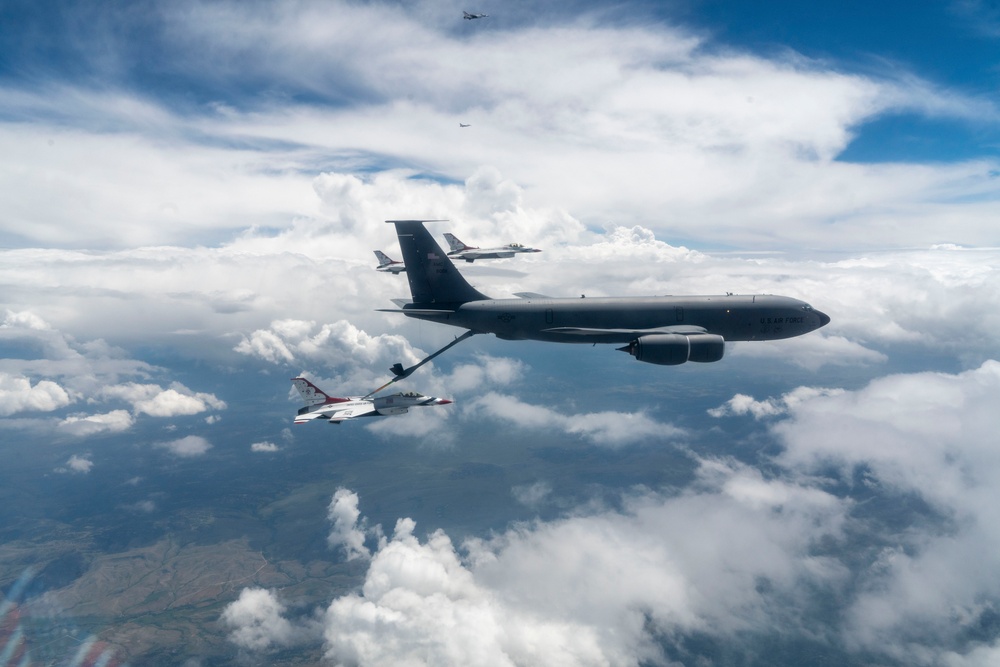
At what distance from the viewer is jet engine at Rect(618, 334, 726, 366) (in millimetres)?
34625

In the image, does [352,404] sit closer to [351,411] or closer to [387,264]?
[351,411]

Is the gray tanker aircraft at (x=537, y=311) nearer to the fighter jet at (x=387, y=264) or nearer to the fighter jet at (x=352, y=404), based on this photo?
the fighter jet at (x=352, y=404)

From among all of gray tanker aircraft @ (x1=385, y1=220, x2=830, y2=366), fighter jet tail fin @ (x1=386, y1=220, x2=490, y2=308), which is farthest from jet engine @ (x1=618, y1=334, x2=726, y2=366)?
fighter jet tail fin @ (x1=386, y1=220, x2=490, y2=308)

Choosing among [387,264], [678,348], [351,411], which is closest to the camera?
[678,348]

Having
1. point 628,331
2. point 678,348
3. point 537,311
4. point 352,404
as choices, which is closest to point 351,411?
point 352,404

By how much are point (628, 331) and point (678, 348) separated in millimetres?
3947

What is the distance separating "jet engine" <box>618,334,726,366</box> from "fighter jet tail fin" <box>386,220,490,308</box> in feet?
44.3

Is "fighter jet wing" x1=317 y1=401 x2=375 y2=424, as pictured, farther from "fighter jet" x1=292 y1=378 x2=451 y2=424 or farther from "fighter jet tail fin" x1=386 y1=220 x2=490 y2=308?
"fighter jet tail fin" x1=386 y1=220 x2=490 y2=308

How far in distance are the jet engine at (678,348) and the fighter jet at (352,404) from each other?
31.7 m

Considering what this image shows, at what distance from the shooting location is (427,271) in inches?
1467

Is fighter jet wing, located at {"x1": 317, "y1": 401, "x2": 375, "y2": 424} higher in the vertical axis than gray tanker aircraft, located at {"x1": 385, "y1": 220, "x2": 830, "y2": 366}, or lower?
lower

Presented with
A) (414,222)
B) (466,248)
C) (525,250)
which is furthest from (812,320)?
(466,248)

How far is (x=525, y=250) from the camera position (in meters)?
94.2

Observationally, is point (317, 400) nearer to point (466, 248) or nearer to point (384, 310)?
point (384, 310)
